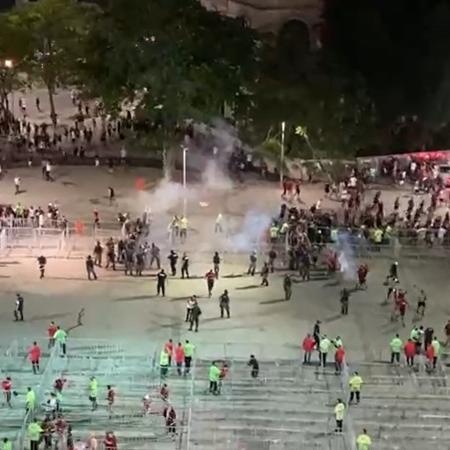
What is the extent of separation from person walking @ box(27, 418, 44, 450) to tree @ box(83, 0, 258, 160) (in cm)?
2484

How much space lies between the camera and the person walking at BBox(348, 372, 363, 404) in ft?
121

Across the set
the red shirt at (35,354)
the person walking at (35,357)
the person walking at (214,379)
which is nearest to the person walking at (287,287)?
the person walking at (214,379)

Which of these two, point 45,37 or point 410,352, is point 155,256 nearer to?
point 410,352

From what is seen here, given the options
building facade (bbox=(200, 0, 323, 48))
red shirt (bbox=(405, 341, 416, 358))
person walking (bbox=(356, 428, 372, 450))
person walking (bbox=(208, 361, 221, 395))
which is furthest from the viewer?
building facade (bbox=(200, 0, 323, 48))

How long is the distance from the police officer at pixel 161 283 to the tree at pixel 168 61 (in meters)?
12.9

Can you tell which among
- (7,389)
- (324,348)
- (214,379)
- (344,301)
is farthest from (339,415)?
(7,389)

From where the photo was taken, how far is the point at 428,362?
39.4 m

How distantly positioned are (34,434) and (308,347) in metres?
9.30

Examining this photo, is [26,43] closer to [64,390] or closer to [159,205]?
[159,205]

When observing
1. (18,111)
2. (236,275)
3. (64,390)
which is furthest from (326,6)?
(64,390)

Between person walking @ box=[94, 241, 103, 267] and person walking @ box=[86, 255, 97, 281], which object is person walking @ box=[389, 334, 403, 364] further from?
person walking @ box=[94, 241, 103, 267]

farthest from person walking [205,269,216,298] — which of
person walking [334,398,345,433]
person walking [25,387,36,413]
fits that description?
person walking [25,387,36,413]

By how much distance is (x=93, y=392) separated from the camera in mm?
36125

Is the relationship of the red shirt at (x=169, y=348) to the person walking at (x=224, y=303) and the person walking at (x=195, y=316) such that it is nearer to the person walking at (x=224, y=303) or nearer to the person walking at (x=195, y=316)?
the person walking at (x=195, y=316)
